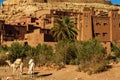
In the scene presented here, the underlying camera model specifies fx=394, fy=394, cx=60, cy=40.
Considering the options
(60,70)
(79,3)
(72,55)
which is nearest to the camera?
(60,70)

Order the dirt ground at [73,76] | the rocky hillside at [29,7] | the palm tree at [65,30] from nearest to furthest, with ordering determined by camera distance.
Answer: the dirt ground at [73,76]
the palm tree at [65,30]
the rocky hillside at [29,7]

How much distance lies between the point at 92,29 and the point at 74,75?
118 feet

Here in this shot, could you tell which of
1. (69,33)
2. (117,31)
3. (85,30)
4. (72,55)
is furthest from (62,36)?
(72,55)

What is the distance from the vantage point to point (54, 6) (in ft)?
272

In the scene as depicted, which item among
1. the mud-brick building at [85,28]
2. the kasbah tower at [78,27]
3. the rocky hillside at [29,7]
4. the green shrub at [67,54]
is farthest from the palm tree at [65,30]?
the rocky hillside at [29,7]

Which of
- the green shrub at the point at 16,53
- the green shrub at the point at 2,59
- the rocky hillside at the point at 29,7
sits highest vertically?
the rocky hillside at the point at 29,7

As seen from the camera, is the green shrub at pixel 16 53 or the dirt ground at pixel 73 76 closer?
the dirt ground at pixel 73 76

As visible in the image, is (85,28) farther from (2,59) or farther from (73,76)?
(73,76)

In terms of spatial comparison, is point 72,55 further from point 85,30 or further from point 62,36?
point 85,30

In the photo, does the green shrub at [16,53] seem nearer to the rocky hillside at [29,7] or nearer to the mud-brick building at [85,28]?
the mud-brick building at [85,28]

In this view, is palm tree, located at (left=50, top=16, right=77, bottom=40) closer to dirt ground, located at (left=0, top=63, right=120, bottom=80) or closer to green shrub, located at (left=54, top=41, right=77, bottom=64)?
green shrub, located at (left=54, top=41, right=77, bottom=64)

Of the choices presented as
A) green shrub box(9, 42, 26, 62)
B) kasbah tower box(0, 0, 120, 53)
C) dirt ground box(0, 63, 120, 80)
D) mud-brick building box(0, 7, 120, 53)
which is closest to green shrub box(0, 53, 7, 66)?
green shrub box(9, 42, 26, 62)

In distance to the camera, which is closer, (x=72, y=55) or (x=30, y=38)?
(x=72, y=55)

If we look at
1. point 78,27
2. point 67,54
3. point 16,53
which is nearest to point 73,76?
point 67,54
